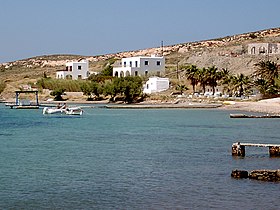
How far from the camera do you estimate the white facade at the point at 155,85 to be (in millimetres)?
95812

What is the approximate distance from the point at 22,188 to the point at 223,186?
7.07m

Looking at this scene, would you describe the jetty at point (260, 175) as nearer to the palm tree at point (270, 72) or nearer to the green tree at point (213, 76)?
the palm tree at point (270, 72)

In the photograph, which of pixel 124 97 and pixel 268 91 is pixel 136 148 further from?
pixel 124 97

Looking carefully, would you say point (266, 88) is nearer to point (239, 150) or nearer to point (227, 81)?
point (227, 81)

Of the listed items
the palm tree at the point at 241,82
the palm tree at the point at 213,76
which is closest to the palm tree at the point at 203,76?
the palm tree at the point at 213,76

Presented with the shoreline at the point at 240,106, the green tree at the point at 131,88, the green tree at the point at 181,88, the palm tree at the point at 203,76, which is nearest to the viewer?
the shoreline at the point at 240,106

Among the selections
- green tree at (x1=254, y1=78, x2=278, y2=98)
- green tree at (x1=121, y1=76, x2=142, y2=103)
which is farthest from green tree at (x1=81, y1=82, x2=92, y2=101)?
green tree at (x1=254, y1=78, x2=278, y2=98)

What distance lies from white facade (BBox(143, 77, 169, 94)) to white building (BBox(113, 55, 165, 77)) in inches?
Result: 366

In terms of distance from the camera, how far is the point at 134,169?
84.0 ft

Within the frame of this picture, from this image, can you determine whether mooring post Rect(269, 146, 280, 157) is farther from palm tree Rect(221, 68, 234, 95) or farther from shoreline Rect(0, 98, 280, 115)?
palm tree Rect(221, 68, 234, 95)

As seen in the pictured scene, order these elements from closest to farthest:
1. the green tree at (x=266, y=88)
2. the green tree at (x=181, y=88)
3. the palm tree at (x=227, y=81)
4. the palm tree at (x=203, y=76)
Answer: the green tree at (x=266, y=88) < the palm tree at (x=227, y=81) < the palm tree at (x=203, y=76) < the green tree at (x=181, y=88)

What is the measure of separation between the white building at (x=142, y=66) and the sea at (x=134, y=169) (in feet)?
200

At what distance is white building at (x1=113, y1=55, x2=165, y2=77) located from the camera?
351 feet

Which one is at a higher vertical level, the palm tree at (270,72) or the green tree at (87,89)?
the palm tree at (270,72)
